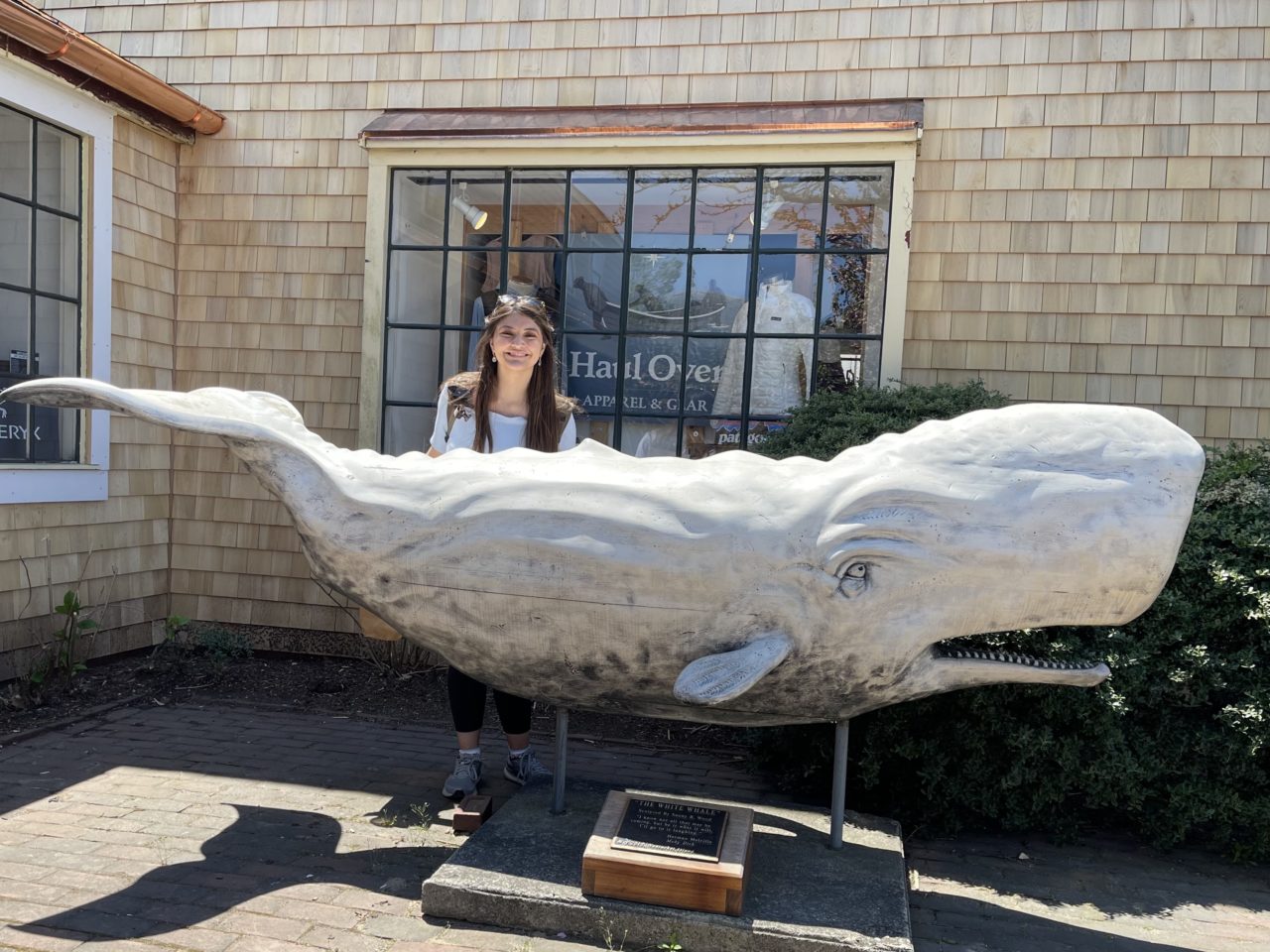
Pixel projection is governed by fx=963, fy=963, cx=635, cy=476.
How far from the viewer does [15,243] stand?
5508mm

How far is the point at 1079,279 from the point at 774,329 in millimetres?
1732

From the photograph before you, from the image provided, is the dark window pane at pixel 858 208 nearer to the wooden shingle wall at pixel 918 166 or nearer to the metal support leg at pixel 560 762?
the wooden shingle wall at pixel 918 166

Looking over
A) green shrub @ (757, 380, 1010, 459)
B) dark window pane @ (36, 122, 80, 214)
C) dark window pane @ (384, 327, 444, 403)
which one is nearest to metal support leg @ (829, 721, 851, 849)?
green shrub @ (757, 380, 1010, 459)

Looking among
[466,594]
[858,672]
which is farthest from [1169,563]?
[466,594]

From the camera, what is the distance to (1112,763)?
147 inches

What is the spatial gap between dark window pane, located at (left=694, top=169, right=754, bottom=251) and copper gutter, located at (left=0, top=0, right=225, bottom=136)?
324cm

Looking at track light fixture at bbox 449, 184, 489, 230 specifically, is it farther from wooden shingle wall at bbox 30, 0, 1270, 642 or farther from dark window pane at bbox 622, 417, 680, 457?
dark window pane at bbox 622, 417, 680, 457

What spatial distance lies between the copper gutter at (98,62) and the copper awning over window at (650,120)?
1.17m

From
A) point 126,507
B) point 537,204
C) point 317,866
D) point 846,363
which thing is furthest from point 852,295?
point 126,507

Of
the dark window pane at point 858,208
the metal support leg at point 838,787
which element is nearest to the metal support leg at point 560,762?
the metal support leg at point 838,787

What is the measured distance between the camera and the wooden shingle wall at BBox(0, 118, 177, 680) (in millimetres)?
A: 5438

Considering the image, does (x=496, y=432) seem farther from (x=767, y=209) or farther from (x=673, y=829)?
(x=767, y=209)

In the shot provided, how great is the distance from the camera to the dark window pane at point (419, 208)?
6.16 metres

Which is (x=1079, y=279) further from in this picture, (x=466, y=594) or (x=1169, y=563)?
(x=466, y=594)
